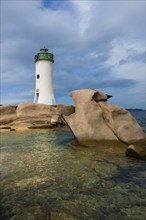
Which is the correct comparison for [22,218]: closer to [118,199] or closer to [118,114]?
[118,199]

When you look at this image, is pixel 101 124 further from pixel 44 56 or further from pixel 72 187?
pixel 44 56

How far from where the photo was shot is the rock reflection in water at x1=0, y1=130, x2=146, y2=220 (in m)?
5.68

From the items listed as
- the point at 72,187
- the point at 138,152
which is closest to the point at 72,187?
the point at 72,187

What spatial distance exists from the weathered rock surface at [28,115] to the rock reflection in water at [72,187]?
16842 mm

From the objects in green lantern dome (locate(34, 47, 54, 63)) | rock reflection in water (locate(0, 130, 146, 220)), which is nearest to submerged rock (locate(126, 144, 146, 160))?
rock reflection in water (locate(0, 130, 146, 220))

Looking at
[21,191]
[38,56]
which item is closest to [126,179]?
[21,191]

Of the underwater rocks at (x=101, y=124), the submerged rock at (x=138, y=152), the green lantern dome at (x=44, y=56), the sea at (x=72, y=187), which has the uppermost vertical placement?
the green lantern dome at (x=44, y=56)

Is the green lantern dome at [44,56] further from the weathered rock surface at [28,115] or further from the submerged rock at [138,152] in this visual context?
the submerged rock at [138,152]

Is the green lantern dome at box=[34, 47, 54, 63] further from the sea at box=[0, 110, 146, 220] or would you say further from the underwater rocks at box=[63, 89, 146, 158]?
the sea at box=[0, 110, 146, 220]

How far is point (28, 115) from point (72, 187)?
23.1 m

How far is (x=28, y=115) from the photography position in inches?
1169

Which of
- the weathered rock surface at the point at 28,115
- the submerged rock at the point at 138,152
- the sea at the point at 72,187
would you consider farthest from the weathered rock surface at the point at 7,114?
the submerged rock at the point at 138,152

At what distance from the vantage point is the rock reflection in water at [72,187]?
5.68m

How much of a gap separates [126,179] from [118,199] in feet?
5.65
